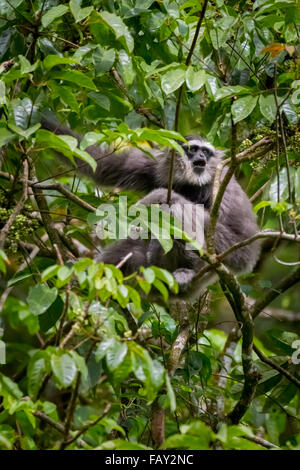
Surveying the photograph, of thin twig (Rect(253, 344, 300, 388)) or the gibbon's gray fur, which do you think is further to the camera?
the gibbon's gray fur

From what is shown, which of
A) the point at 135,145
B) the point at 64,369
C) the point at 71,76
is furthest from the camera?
the point at 71,76

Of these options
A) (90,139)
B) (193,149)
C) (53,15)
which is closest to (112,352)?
(90,139)

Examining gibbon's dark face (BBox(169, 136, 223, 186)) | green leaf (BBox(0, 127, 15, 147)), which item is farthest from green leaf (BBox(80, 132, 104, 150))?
gibbon's dark face (BBox(169, 136, 223, 186))

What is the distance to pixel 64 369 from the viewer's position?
2836mm

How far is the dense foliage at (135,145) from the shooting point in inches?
125

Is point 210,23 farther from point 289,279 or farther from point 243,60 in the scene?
point 289,279

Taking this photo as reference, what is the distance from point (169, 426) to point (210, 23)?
129 inches

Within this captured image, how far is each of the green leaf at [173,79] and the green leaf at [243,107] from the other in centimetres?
45

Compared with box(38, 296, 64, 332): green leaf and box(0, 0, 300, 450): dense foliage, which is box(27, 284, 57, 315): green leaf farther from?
box(38, 296, 64, 332): green leaf

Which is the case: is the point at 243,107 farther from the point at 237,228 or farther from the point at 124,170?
the point at 124,170

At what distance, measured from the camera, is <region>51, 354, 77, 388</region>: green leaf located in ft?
9.18

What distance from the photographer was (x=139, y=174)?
261 inches

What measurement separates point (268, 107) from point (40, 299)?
1920 mm

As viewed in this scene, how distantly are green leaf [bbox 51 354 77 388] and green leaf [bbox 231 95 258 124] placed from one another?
1985 mm
